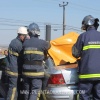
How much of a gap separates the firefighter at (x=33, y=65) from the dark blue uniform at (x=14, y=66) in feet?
1.41

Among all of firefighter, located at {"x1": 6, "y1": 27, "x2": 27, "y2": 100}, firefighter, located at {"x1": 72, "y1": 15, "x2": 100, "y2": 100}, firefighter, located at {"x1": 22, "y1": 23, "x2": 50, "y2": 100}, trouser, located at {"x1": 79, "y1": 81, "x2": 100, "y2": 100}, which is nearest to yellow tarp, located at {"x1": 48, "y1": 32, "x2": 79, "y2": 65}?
firefighter, located at {"x1": 22, "y1": 23, "x2": 50, "y2": 100}

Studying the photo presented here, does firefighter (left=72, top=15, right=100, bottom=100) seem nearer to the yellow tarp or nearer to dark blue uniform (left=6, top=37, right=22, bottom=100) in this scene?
the yellow tarp

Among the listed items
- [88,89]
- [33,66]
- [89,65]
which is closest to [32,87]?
[33,66]

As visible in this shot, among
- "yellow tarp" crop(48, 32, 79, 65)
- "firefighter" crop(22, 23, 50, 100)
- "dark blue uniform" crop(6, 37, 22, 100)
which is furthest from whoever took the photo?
"dark blue uniform" crop(6, 37, 22, 100)

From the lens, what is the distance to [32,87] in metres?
6.05

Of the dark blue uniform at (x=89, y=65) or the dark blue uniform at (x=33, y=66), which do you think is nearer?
the dark blue uniform at (x=89, y=65)

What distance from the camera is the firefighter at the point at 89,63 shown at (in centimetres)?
527

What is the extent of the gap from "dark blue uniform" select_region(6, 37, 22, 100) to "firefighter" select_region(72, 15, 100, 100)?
157 cm

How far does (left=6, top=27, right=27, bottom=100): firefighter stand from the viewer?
21.5 ft

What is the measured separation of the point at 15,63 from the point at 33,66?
2.22 ft

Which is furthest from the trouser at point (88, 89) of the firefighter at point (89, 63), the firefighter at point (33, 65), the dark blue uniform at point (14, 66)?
the dark blue uniform at point (14, 66)

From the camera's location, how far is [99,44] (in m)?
5.38

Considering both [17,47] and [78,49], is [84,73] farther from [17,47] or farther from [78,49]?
[17,47]

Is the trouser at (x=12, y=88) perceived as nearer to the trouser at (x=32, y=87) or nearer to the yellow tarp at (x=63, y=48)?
the trouser at (x=32, y=87)
